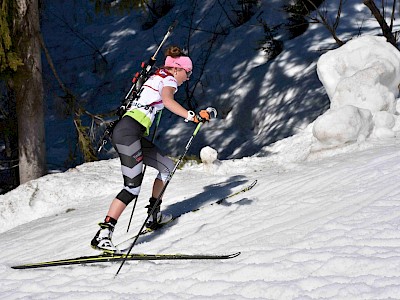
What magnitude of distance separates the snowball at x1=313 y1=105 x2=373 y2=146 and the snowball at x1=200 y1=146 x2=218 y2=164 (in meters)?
1.66

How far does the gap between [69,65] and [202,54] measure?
5.37 metres

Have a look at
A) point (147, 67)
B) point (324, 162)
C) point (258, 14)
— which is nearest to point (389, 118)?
point (324, 162)

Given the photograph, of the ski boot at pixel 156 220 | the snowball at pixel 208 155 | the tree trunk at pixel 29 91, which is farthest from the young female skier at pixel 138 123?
the tree trunk at pixel 29 91

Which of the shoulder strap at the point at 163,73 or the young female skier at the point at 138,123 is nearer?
the young female skier at the point at 138,123

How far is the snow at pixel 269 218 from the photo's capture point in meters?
4.84

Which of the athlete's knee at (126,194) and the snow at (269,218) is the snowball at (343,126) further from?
the athlete's knee at (126,194)

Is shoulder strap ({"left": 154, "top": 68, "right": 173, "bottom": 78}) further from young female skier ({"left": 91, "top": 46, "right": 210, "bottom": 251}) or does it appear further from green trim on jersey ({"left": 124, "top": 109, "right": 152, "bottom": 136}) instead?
green trim on jersey ({"left": 124, "top": 109, "right": 152, "bottom": 136})

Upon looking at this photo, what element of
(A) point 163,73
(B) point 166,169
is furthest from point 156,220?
(A) point 163,73

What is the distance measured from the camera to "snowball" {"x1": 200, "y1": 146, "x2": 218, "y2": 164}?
9.55 metres

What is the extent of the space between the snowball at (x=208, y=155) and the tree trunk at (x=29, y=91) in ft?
10.9

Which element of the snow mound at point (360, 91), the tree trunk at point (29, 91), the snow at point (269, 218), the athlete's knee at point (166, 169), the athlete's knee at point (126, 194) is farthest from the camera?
the tree trunk at point (29, 91)

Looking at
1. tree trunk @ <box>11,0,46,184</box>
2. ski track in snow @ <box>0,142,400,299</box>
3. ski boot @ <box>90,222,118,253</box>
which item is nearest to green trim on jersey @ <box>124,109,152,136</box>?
ski boot @ <box>90,222,118,253</box>

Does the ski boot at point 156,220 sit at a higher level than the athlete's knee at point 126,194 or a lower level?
lower

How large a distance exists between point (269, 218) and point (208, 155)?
323cm
